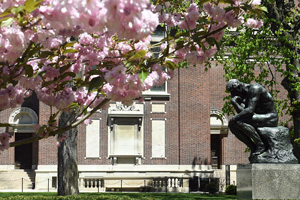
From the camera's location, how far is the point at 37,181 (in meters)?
28.9

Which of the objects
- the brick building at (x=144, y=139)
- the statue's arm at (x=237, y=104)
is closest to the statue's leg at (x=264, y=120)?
the statue's arm at (x=237, y=104)

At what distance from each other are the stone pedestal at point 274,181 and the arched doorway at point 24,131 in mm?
21226

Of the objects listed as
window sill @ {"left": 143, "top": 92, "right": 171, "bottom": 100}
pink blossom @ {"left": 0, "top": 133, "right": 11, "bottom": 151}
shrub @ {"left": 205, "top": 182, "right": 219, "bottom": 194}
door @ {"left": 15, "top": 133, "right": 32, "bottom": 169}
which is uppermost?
window sill @ {"left": 143, "top": 92, "right": 171, "bottom": 100}

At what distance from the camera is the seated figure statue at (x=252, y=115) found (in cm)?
1148

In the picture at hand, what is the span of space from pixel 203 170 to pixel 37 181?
31.9ft

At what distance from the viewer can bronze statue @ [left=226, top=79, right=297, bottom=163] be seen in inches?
446

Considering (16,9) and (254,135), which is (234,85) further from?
(16,9)

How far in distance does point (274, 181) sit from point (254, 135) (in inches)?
44.7

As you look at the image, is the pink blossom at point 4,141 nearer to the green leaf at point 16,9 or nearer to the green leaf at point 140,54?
the green leaf at point 140,54

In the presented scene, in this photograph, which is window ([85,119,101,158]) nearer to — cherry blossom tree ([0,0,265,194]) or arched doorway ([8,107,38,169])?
arched doorway ([8,107,38,169])

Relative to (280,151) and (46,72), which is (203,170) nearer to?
(280,151)

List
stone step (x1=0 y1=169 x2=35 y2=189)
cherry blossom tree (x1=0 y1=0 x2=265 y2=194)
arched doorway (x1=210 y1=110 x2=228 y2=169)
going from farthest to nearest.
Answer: arched doorway (x1=210 y1=110 x2=228 y2=169) < stone step (x1=0 y1=169 x2=35 y2=189) < cherry blossom tree (x1=0 y1=0 x2=265 y2=194)

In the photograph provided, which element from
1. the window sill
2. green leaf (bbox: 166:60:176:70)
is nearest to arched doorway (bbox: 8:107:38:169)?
the window sill

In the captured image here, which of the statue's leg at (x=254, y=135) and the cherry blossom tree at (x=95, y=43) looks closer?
the cherry blossom tree at (x=95, y=43)
